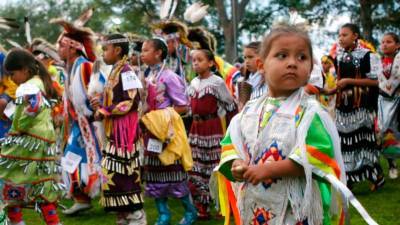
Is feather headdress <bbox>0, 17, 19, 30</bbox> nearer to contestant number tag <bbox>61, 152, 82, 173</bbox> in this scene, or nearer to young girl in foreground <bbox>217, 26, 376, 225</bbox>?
contestant number tag <bbox>61, 152, 82, 173</bbox>

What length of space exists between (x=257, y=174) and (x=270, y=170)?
0.18 ft

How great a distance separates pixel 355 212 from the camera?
5.83 meters

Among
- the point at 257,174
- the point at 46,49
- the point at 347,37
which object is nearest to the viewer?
the point at 257,174

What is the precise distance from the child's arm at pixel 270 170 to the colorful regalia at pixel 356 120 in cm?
417

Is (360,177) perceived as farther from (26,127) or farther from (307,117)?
(307,117)

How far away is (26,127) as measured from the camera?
4.95m

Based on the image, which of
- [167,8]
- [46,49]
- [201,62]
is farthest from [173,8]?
[46,49]

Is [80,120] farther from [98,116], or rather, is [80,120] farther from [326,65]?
[326,65]

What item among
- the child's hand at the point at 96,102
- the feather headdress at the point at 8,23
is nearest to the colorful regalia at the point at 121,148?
the child's hand at the point at 96,102

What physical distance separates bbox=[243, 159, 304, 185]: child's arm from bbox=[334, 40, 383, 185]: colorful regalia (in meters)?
4.17

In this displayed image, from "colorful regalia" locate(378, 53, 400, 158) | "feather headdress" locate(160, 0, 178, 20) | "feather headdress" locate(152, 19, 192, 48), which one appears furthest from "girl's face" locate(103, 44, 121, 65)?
"colorful regalia" locate(378, 53, 400, 158)

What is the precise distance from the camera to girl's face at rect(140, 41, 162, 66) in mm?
5715

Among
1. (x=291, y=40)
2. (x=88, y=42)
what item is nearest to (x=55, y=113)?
(x=88, y=42)

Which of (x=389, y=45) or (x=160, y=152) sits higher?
(x=389, y=45)
